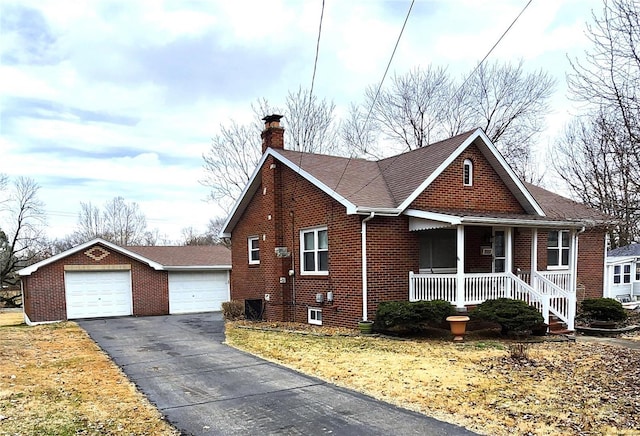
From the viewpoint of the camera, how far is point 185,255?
2559 centimetres

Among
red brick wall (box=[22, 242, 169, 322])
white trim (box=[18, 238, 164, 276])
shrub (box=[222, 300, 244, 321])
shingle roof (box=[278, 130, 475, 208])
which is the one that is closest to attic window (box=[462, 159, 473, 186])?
shingle roof (box=[278, 130, 475, 208])

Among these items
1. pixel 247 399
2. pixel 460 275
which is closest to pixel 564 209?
pixel 460 275

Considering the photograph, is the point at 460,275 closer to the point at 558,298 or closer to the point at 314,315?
the point at 558,298

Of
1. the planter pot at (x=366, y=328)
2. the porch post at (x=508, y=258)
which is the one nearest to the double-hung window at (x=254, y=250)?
the planter pot at (x=366, y=328)

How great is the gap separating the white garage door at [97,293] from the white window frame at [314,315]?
1092cm

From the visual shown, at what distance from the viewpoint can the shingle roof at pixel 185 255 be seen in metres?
24.1

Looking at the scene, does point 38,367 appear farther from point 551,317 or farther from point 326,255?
point 551,317

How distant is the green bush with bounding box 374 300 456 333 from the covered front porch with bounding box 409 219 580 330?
68cm

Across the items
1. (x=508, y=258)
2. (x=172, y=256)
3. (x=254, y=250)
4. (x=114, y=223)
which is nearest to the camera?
(x=508, y=258)

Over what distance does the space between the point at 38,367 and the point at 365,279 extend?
7.74 m

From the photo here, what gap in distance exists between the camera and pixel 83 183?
4269 centimetres

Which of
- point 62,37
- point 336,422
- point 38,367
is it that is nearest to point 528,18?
point 336,422

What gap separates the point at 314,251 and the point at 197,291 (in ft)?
36.0

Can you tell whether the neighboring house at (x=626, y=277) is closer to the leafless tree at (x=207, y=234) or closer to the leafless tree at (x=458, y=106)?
the leafless tree at (x=458, y=106)
